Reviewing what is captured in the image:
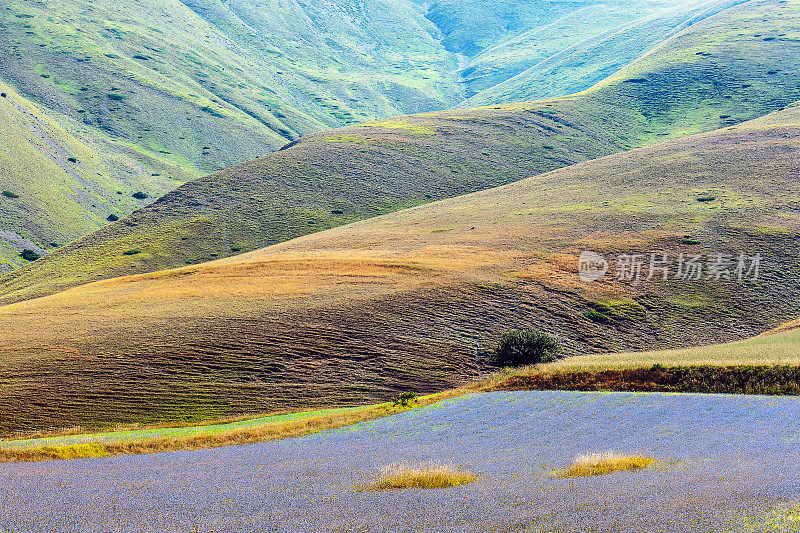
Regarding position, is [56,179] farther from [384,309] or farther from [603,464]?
[603,464]

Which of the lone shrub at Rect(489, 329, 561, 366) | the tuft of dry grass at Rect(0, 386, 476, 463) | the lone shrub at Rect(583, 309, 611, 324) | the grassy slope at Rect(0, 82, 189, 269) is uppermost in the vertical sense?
the grassy slope at Rect(0, 82, 189, 269)

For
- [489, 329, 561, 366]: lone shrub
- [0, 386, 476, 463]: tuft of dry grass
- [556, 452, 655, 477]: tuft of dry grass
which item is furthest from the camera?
[489, 329, 561, 366]: lone shrub

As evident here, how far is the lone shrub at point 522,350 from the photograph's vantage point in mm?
27469

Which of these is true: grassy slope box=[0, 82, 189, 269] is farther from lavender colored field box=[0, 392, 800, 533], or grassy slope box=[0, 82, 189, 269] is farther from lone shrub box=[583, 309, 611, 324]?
lavender colored field box=[0, 392, 800, 533]

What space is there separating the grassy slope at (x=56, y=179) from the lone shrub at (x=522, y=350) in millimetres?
85043

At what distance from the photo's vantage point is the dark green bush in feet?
307

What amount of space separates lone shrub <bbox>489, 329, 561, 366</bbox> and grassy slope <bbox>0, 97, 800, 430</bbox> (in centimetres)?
157

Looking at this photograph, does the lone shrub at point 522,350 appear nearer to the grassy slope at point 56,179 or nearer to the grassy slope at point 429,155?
the grassy slope at point 429,155

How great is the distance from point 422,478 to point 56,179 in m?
124

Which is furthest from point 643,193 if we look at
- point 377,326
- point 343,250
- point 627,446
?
point 627,446

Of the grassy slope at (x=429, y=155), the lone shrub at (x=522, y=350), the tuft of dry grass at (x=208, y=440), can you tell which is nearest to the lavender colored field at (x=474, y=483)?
the tuft of dry grass at (x=208, y=440)

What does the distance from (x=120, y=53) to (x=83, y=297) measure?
608 feet

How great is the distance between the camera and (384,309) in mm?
32312

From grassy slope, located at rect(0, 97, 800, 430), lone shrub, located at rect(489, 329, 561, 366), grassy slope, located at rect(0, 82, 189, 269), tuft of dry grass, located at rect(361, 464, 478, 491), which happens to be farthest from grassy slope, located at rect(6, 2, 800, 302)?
tuft of dry grass, located at rect(361, 464, 478, 491)
